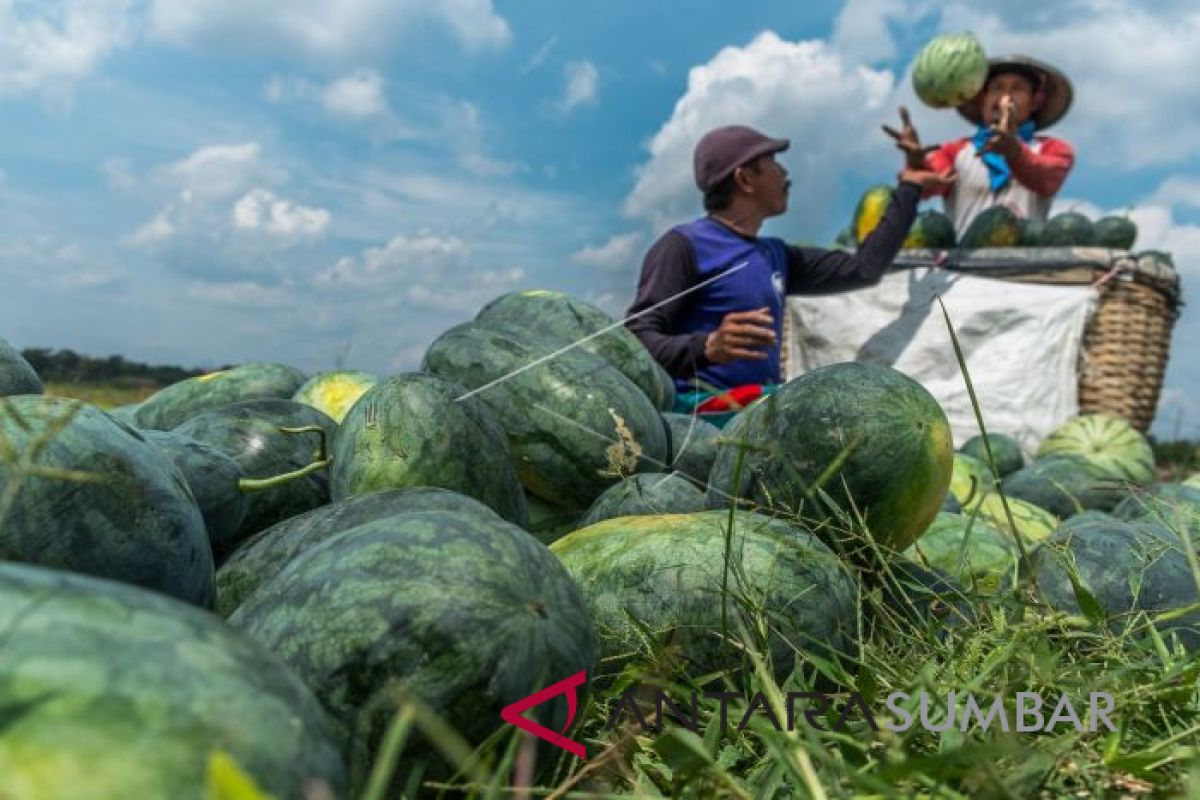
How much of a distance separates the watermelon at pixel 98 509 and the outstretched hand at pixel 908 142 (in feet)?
19.6

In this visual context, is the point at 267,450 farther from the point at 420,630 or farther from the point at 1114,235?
the point at 1114,235

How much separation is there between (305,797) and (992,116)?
7.88 metres

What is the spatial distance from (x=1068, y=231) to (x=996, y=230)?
1.83ft

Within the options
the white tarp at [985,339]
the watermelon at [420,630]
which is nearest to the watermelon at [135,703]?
the watermelon at [420,630]

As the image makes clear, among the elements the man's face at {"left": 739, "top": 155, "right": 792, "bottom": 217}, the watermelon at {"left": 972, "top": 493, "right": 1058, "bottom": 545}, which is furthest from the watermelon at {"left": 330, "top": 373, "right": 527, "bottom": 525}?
the man's face at {"left": 739, "top": 155, "right": 792, "bottom": 217}

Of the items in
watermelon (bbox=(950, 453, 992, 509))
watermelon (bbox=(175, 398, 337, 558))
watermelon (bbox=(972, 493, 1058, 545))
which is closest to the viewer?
watermelon (bbox=(175, 398, 337, 558))

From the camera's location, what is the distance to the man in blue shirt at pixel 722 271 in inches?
181

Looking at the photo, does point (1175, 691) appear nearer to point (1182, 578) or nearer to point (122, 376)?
point (1182, 578)

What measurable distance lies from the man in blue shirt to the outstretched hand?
1009 mm

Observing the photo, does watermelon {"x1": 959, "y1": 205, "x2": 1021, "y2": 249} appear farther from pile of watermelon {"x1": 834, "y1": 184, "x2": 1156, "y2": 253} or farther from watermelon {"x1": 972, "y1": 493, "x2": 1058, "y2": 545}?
watermelon {"x1": 972, "y1": 493, "x2": 1058, "y2": 545}

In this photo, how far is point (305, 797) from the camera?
2.29 ft

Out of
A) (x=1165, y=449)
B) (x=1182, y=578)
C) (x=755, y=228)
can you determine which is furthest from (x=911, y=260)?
(x=1182, y=578)

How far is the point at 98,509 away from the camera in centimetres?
120

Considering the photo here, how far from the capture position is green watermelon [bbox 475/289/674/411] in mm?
2824
